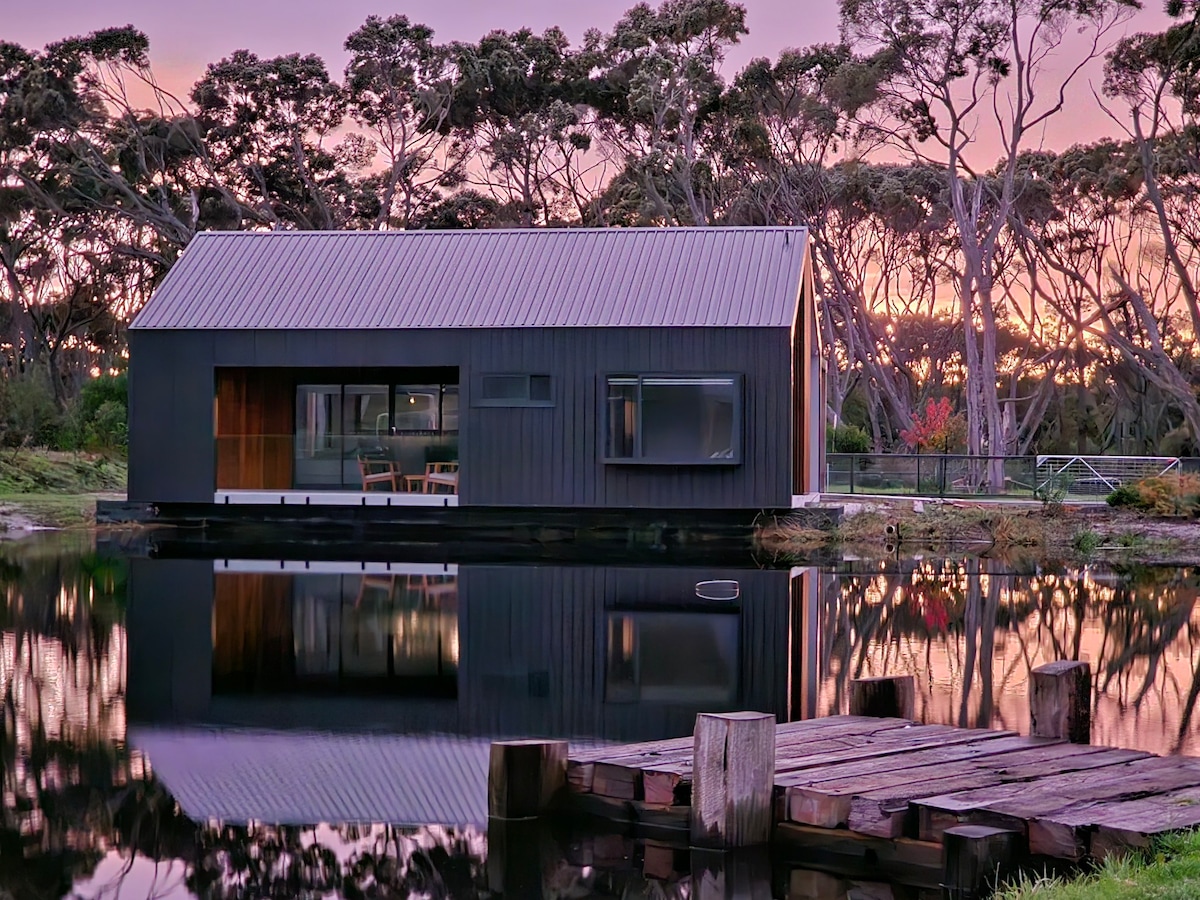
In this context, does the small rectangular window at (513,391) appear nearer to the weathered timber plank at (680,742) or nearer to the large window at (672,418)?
the large window at (672,418)

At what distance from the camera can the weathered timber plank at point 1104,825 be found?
588 cm

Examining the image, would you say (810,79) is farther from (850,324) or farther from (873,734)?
(873,734)

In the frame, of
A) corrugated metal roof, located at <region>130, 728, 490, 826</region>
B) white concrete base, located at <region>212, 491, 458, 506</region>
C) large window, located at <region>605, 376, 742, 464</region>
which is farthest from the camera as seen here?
white concrete base, located at <region>212, 491, 458, 506</region>

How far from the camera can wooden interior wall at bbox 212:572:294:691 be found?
36.1ft

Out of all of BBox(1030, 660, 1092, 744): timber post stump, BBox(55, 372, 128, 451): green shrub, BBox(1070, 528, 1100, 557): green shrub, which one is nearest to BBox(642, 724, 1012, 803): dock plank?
BBox(1030, 660, 1092, 744): timber post stump

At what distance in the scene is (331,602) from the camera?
15.4 meters

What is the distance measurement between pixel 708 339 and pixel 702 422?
48.4 inches

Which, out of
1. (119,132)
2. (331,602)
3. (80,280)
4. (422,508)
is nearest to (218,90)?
(119,132)

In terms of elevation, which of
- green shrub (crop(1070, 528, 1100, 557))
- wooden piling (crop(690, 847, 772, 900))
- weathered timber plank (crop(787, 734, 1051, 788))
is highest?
green shrub (crop(1070, 528, 1100, 557))

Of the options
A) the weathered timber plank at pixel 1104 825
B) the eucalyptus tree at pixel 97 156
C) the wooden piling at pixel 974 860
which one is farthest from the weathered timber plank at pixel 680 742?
the eucalyptus tree at pixel 97 156

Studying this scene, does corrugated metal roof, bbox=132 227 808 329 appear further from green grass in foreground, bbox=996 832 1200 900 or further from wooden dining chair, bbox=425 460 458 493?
green grass in foreground, bbox=996 832 1200 900

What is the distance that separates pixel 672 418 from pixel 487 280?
13.2 ft

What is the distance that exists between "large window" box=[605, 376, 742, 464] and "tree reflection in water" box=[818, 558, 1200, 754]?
401 centimetres

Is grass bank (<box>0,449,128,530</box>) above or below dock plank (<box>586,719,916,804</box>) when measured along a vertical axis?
above
